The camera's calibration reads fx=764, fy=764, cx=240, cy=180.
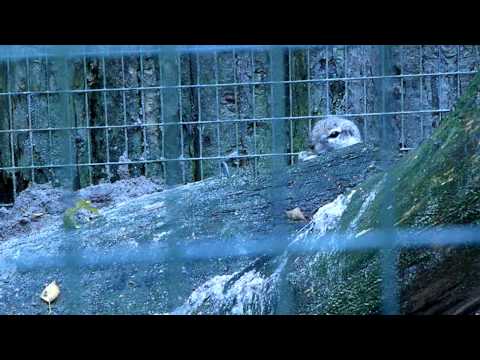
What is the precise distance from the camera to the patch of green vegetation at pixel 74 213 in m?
1.91

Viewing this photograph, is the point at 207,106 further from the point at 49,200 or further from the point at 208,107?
the point at 49,200

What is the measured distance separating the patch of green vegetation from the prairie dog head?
972 millimetres

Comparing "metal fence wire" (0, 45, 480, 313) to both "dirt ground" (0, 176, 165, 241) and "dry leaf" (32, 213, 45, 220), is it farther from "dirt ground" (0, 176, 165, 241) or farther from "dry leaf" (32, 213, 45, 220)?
"dry leaf" (32, 213, 45, 220)

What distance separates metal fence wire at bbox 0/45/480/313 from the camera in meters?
2.56

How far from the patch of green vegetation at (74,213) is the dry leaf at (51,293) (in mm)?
179

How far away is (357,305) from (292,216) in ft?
1.12

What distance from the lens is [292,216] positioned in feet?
6.57

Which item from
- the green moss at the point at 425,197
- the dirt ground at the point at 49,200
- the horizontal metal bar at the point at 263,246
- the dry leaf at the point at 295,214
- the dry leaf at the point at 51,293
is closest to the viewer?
the horizontal metal bar at the point at 263,246

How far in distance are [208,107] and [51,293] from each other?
1.02m

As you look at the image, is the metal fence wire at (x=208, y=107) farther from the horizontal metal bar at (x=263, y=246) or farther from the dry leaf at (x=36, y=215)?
the horizontal metal bar at (x=263, y=246)

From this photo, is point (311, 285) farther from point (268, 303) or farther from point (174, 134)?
point (174, 134)

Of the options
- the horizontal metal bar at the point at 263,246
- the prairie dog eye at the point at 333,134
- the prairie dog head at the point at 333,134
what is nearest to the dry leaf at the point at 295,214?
the horizontal metal bar at the point at 263,246

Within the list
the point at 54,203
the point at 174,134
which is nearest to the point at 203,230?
the point at 174,134

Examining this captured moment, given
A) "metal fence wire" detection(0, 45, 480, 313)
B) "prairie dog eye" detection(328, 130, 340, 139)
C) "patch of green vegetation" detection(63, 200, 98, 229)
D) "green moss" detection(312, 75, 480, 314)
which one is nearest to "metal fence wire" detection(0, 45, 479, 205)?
"metal fence wire" detection(0, 45, 480, 313)
